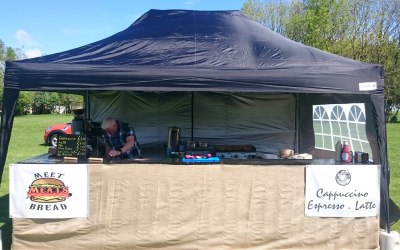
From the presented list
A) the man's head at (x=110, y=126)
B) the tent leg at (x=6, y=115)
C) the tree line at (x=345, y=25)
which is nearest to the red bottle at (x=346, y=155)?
the man's head at (x=110, y=126)

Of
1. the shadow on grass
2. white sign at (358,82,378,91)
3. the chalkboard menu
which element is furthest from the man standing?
white sign at (358,82,378,91)

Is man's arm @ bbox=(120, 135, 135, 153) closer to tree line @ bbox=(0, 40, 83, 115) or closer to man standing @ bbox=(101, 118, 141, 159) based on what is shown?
man standing @ bbox=(101, 118, 141, 159)

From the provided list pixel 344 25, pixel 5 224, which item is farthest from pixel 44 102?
pixel 5 224

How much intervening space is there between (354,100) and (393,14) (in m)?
26.7

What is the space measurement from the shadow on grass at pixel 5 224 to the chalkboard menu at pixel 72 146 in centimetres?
125

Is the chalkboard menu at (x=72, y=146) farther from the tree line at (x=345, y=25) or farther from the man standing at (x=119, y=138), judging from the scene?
the tree line at (x=345, y=25)

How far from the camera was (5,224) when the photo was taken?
222 inches

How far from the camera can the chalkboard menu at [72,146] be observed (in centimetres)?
470

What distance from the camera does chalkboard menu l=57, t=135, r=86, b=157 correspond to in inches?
185

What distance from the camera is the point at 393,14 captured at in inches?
1153

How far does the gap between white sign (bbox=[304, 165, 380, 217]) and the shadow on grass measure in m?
3.48

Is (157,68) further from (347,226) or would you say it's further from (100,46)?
→ (347,226)

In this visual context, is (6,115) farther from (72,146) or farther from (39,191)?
(39,191)

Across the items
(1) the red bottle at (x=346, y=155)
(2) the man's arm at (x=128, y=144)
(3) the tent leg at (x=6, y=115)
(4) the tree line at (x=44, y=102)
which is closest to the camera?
(3) the tent leg at (x=6, y=115)
